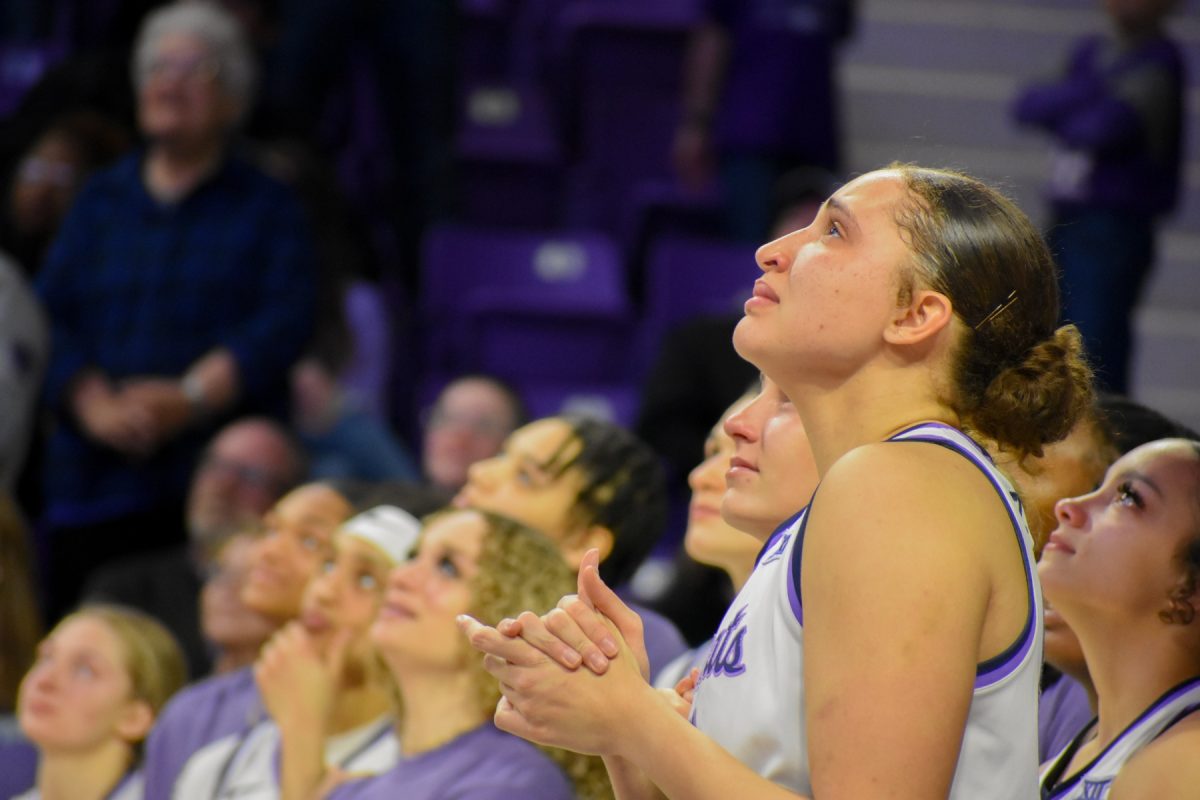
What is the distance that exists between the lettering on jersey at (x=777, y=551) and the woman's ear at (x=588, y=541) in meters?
1.68

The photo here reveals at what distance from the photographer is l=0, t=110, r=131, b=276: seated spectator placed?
5.47 m

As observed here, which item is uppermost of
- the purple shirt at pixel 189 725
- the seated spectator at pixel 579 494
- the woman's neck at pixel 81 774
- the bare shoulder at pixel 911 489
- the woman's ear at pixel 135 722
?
the bare shoulder at pixel 911 489

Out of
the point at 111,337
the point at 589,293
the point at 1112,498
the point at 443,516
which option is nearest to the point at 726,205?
the point at 589,293

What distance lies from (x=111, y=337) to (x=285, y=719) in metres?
1.89

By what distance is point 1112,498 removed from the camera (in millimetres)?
2156

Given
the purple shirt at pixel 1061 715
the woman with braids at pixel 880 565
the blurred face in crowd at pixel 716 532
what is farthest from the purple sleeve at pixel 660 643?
the woman with braids at pixel 880 565

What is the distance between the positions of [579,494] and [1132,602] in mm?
1422

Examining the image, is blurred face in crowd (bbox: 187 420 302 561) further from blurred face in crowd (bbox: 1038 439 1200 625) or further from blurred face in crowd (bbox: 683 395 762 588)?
blurred face in crowd (bbox: 1038 439 1200 625)

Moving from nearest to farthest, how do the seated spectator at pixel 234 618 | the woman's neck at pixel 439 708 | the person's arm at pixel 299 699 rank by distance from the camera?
the woman's neck at pixel 439 708 → the person's arm at pixel 299 699 → the seated spectator at pixel 234 618

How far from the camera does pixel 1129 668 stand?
207 cm

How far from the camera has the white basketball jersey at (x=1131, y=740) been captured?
198 cm

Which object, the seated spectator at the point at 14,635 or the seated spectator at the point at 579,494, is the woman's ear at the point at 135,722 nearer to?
the seated spectator at the point at 14,635

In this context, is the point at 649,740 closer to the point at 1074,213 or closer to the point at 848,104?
the point at 1074,213

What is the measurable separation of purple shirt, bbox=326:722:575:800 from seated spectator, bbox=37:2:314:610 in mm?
1976
